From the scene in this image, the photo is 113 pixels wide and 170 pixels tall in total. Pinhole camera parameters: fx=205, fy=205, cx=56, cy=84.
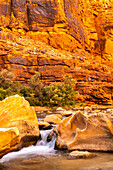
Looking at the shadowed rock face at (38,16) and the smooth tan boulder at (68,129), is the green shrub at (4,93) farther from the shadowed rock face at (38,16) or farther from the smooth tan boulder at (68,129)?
the shadowed rock face at (38,16)

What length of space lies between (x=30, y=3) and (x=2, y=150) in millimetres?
40758

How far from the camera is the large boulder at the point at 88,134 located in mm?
5258

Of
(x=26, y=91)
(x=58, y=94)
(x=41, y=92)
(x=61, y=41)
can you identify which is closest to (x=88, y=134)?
(x=58, y=94)

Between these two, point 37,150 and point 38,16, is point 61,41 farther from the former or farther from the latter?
point 37,150

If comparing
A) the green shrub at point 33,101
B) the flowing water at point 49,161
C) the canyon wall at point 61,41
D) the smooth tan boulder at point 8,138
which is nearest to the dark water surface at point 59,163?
the flowing water at point 49,161

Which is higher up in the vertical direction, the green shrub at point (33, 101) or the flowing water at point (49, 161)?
the flowing water at point (49, 161)

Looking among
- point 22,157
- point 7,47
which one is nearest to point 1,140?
point 22,157

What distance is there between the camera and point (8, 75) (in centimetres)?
2394

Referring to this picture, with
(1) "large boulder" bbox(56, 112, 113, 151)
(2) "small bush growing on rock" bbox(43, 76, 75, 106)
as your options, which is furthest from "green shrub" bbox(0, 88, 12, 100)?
(1) "large boulder" bbox(56, 112, 113, 151)

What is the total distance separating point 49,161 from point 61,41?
36649 mm

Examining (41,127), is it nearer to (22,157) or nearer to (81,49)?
(22,157)

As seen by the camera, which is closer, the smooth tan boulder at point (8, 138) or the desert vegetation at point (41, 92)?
the smooth tan boulder at point (8, 138)

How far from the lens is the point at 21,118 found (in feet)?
18.8

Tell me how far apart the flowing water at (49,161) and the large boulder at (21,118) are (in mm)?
361
